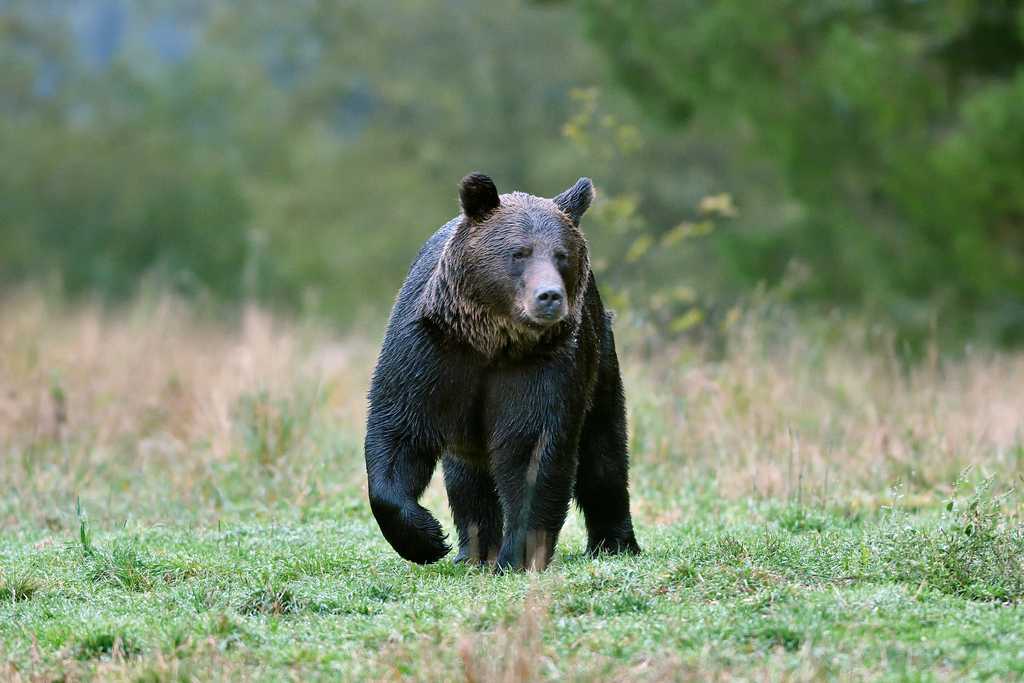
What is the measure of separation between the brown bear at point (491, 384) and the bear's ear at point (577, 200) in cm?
21

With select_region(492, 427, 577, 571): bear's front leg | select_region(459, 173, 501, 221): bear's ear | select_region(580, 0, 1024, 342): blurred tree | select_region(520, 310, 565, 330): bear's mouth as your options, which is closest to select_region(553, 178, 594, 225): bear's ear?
select_region(459, 173, 501, 221): bear's ear

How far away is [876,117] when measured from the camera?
16422 mm

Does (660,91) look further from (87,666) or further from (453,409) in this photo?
(87,666)

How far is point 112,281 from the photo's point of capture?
108ft

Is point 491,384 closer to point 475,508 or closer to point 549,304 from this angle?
point 549,304

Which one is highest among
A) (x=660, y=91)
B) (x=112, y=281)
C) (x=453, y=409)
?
(x=660, y=91)

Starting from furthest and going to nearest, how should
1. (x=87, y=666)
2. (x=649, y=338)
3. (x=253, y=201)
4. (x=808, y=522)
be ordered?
1. (x=253, y=201)
2. (x=649, y=338)
3. (x=808, y=522)
4. (x=87, y=666)

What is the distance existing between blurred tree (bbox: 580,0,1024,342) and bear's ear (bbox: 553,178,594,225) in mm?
8201

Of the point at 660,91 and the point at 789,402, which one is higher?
the point at 660,91

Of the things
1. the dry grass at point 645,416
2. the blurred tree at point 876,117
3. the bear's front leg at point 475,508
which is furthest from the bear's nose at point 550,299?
the blurred tree at point 876,117

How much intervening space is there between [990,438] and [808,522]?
257 centimetres

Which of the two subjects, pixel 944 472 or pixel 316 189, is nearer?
pixel 944 472

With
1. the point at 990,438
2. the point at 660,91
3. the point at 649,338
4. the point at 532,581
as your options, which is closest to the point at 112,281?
the point at 660,91

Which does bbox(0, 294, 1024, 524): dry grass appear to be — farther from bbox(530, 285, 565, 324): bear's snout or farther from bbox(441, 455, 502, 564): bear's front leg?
bbox(530, 285, 565, 324): bear's snout
